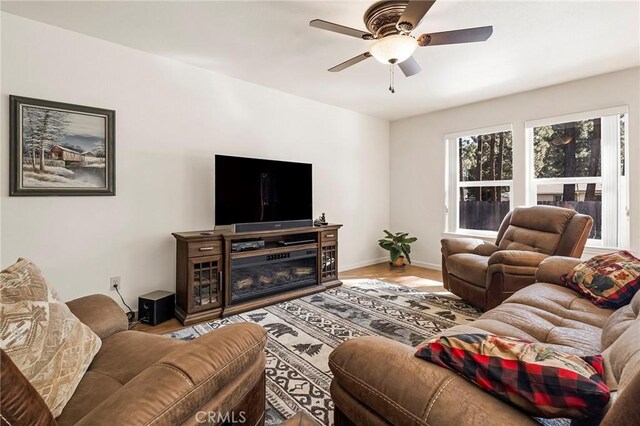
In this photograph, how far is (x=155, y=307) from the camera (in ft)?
8.65

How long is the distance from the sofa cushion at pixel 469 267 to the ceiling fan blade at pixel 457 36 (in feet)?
6.30

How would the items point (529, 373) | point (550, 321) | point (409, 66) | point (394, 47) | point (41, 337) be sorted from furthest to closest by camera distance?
1. point (409, 66)
2. point (394, 47)
3. point (550, 321)
4. point (41, 337)
5. point (529, 373)

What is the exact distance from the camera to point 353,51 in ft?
9.23

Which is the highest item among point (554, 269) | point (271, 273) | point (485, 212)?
point (485, 212)

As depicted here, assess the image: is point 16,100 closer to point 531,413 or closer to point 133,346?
point 133,346

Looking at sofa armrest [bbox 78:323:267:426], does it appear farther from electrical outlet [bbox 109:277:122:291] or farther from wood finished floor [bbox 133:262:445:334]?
wood finished floor [bbox 133:262:445:334]

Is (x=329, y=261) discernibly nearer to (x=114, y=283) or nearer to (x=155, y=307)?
(x=155, y=307)

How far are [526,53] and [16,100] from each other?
4.38 m

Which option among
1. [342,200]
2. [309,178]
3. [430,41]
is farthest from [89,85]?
[342,200]

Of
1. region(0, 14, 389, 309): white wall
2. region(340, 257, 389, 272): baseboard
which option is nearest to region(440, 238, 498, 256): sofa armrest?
region(340, 257, 389, 272): baseboard

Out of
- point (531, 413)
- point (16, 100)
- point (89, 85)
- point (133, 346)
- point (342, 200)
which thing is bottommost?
point (133, 346)

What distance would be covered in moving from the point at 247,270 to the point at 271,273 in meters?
0.31

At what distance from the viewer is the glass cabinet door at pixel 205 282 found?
2.72m

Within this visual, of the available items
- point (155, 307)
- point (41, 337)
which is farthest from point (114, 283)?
point (41, 337)
